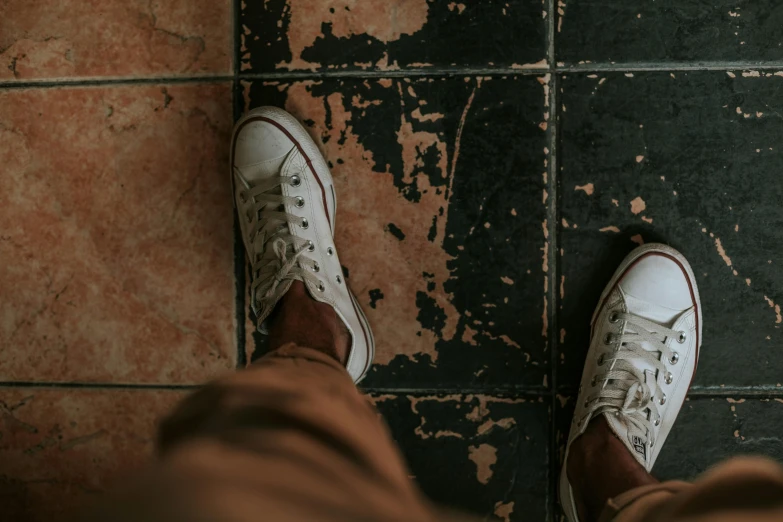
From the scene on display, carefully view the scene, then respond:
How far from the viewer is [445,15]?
92 centimetres

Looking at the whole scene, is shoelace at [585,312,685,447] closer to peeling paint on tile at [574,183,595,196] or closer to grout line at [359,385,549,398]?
grout line at [359,385,549,398]

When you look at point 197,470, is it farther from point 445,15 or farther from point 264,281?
point 445,15

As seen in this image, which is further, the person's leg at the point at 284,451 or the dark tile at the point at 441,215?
the dark tile at the point at 441,215

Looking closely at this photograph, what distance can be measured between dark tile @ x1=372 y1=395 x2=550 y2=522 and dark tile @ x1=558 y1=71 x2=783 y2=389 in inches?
11.6

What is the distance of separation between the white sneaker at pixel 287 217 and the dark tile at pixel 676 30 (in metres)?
0.51

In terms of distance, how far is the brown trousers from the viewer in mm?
380

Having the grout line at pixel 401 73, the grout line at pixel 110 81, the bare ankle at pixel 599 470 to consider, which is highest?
the grout line at pixel 401 73

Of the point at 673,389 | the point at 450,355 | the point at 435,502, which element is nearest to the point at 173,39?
the point at 450,355

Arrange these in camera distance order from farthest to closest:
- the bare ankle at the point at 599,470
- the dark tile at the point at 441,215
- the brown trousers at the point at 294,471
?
the dark tile at the point at 441,215, the bare ankle at the point at 599,470, the brown trousers at the point at 294,471

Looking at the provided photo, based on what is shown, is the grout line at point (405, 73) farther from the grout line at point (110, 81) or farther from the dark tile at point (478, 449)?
the dark tile at point (478, 449)

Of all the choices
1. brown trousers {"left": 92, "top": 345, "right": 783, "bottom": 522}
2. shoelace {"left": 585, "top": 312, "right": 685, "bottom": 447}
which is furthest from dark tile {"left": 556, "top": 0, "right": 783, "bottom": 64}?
brown trousers {"left": 92, "top": 345, "right": 783, "bottom": 522}

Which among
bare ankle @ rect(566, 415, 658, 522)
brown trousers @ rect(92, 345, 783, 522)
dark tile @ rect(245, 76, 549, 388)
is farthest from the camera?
dark tile @ rect(245, 76, 549, 388)

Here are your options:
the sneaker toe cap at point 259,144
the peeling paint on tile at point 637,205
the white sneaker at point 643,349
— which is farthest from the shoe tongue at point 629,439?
the sneaker toe cap at point 259,144

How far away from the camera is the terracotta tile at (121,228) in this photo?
96 centimetres
